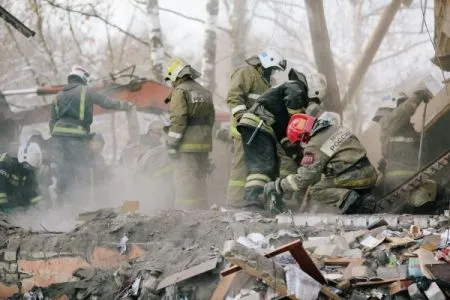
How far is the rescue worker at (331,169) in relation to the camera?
20.2 ft

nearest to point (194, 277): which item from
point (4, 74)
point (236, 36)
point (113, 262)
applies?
point (113, 262)

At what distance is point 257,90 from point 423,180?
2.16m

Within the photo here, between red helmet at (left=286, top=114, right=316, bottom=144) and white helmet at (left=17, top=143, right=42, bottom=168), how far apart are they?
12.1ft

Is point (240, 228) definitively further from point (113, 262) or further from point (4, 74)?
point (4, 74)

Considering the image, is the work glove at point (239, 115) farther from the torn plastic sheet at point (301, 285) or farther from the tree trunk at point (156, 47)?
the tree trunk at point (156, 47)

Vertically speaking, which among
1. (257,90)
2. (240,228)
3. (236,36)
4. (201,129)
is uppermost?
(236,36)

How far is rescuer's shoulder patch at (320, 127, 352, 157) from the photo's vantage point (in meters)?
6.14

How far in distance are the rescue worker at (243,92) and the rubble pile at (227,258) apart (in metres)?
1.35

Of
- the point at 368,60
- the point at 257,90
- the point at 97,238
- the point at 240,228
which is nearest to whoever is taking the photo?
the point at 240,228

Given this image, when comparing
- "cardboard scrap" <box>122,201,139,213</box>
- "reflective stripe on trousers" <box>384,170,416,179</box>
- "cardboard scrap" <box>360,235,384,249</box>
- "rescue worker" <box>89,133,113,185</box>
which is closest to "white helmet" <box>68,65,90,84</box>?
"rescue worker" <box>89,133,113,185</box>

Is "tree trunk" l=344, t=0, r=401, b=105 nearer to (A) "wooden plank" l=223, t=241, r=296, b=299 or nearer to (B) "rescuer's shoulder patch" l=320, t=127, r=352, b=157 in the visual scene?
(B) "rescuer's shoulder patch" l=320, t=127, r=352, b=157

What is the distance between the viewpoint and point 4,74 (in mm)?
25375

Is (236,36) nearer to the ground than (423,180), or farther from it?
farther from it

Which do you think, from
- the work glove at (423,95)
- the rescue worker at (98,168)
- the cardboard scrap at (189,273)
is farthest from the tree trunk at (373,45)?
the cardboard scrap at (189,273)
